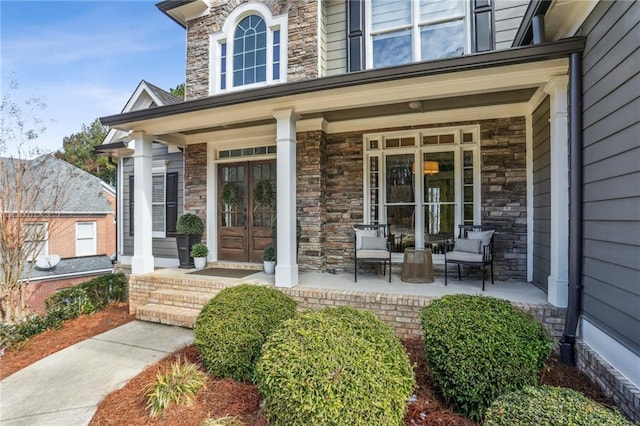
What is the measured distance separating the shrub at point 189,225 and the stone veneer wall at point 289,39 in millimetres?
2475

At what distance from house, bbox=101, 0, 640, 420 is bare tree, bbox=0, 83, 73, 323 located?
1.60 meters

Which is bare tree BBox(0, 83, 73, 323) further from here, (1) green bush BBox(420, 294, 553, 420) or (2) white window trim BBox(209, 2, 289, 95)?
(1) green bush BBox(420, 294, 553, 420)

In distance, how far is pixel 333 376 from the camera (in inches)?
75.9

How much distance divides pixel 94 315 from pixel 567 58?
745cm

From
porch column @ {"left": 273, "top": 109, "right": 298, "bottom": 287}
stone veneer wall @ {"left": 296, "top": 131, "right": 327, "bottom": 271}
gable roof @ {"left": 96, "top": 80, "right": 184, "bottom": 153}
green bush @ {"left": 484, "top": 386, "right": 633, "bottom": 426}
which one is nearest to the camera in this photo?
green bush @ {"left": 484, "top": 386, "right": 633, "bottom": 426}

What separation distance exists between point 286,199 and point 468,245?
2.68 meters

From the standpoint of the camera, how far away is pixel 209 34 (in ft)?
21.5

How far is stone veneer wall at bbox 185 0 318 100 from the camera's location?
18.8 ft

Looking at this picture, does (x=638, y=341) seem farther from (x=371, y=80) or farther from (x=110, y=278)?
(x=110, y=278)

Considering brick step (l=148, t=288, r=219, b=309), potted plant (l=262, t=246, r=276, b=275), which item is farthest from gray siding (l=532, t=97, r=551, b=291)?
brick step (l=148, t=288, r=219, b=309)

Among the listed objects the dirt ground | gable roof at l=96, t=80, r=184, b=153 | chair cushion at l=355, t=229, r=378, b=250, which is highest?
gable roof at l=96, t=80, r=184, b=153

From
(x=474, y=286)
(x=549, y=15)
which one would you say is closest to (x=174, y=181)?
(x=474, y=286)

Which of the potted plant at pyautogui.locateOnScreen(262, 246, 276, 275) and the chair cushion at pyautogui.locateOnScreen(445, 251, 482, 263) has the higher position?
the chair cushion at pyautogui.locateOnScreen(445, 251, 482, 263)

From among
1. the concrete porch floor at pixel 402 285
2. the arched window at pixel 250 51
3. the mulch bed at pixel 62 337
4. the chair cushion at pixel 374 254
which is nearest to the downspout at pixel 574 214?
the concrete porch floor at pixel 402 285
